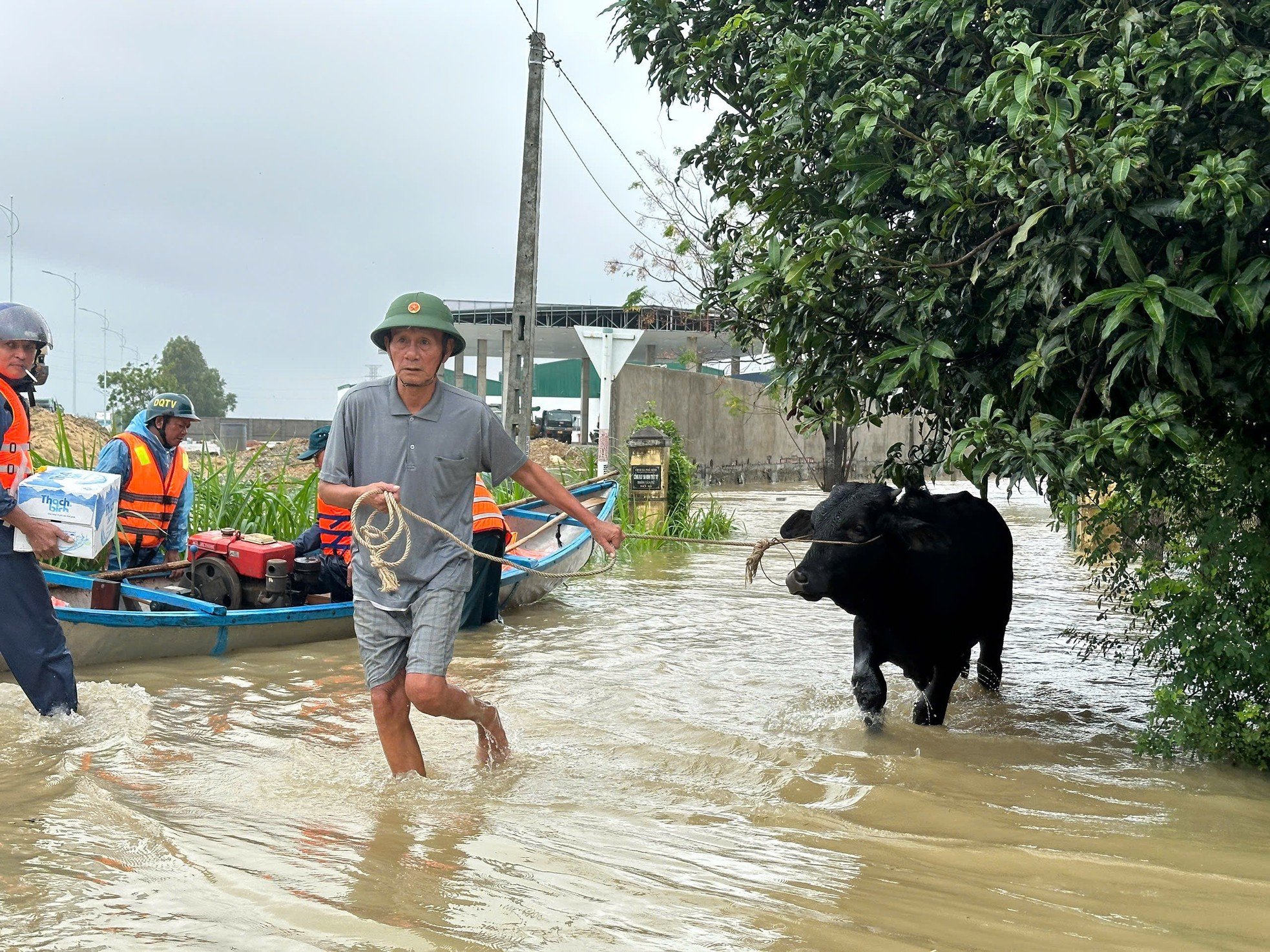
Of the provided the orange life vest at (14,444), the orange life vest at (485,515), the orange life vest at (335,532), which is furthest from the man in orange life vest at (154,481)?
the orange life vest at (14,444)

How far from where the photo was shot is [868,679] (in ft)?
20.4

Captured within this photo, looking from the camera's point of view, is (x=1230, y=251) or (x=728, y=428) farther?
(x=728, y=428)

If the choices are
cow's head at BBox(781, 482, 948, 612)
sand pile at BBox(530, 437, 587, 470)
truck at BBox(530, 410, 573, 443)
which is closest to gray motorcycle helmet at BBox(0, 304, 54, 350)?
cow's head at BBox(781, 482, 948, 612)

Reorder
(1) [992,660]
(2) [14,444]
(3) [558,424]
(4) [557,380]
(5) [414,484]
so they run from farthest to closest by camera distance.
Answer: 1. (4) [557,380]
2. (3) [558,424]
3. (1) [992,660]
4. (2) [14,444]
5. (5) [414,484]

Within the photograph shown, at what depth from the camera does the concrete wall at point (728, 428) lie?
918 inches

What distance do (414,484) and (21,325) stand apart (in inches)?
86.7

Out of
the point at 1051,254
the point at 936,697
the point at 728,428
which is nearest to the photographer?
the point at 1051,254

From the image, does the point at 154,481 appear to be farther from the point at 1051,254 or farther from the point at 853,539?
the point at 1051,254

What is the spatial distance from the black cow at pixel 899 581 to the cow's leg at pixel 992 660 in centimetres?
58

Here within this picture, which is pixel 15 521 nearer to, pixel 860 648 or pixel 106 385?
pixel 860 648

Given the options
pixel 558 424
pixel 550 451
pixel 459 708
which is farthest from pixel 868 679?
pixel 558 424

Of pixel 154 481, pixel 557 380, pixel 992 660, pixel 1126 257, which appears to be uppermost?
pixel 557 380

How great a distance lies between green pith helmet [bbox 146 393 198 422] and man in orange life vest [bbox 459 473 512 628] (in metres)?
2.16

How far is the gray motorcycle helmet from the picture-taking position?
5371 millimetres
